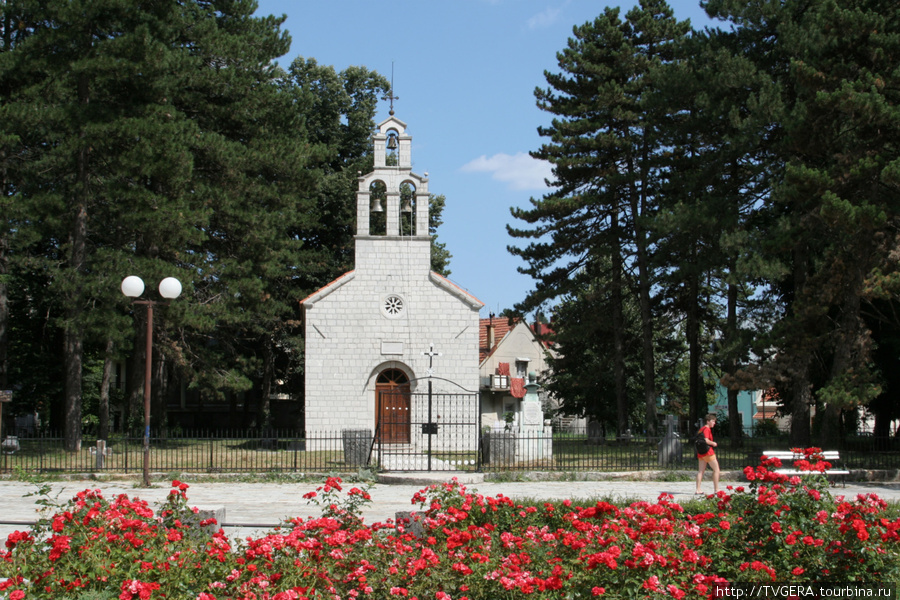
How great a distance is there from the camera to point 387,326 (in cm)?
2819

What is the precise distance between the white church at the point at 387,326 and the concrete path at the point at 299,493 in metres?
9.03

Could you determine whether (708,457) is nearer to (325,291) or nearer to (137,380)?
(325,291)

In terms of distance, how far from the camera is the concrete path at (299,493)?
1324 cm

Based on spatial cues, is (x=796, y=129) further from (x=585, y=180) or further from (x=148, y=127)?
(x=148, y=127)

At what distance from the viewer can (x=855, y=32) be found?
2083 centimetres

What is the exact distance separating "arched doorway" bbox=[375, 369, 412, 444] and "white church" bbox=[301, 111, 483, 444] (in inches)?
1.4

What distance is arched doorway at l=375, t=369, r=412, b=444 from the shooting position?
27.3 meters

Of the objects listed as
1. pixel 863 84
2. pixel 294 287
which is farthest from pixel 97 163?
pixel 863 84

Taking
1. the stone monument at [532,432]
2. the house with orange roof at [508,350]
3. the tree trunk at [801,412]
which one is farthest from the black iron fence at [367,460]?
the house with orange roof at [508,350]

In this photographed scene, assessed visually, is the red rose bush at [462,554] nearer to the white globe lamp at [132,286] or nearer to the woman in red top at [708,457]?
the woman in red top at [708,457]

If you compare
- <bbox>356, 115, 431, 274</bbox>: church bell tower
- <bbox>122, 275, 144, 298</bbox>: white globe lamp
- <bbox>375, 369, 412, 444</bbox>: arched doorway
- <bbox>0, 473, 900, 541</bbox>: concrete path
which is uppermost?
<bbox>356, 115, 431, 274</bbox>: church bell tower

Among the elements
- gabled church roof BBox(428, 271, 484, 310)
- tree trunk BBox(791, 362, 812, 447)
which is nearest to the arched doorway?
gabled church roof BBox(428, 271, 484, 310)

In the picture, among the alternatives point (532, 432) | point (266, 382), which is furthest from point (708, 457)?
point (266, 382)

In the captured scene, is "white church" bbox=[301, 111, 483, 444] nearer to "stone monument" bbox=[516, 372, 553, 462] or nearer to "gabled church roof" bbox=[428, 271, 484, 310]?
"gabled church roof" bbox=[428, 271, 484, 310]
